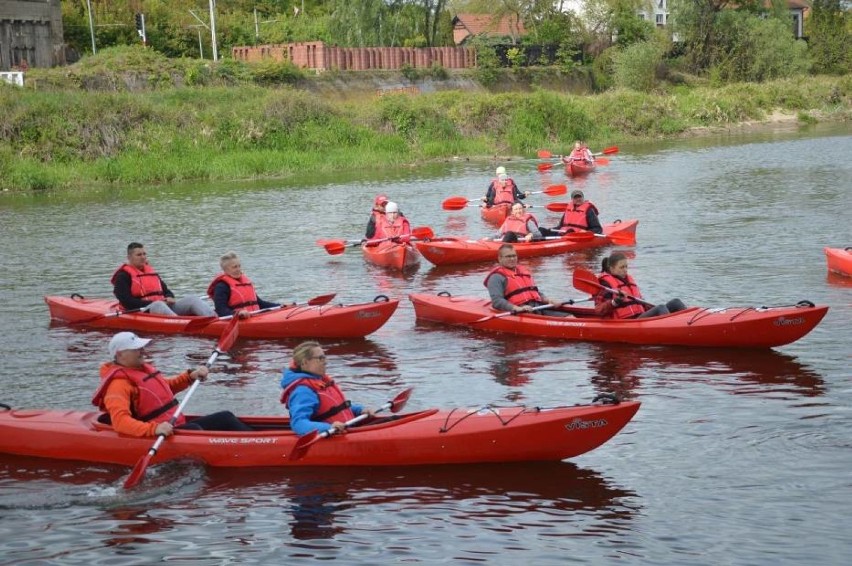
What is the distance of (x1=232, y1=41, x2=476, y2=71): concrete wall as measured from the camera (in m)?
49.0

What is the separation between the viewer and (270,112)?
37.4 metres

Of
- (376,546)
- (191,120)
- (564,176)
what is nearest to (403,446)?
(376,546)

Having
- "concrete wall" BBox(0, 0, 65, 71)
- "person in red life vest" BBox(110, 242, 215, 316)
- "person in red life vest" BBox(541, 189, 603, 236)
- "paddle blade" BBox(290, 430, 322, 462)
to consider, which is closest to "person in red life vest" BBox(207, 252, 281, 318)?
"person in red life vest" BBox(110, 242, 215, 316)

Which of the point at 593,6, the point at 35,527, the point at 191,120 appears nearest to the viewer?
the point at 35,527

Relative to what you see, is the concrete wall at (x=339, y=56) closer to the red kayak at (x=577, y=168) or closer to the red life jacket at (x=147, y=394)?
the red kayak at (x=577, y=168)

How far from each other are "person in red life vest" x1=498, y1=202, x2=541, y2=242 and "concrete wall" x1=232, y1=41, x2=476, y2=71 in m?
29.5

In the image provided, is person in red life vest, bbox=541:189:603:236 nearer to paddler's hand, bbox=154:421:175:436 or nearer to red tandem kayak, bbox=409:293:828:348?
red tandem kayak, bbox=409:293:828:348

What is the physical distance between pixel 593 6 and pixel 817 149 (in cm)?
2594

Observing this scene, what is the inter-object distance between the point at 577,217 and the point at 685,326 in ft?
23.9

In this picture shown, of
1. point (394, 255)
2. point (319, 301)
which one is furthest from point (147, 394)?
point (394, 255)

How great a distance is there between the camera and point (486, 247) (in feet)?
62.8

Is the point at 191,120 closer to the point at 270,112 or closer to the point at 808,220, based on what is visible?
the point at 270,112

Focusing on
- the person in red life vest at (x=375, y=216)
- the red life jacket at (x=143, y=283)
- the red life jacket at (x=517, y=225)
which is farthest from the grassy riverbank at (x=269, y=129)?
the red life jacket at (x=143, y=283)

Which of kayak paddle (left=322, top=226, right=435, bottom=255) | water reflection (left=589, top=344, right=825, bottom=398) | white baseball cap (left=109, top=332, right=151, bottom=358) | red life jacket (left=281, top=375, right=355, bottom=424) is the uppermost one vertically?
white baseball cap (left=109, top=332, right=151, bottom=358)
